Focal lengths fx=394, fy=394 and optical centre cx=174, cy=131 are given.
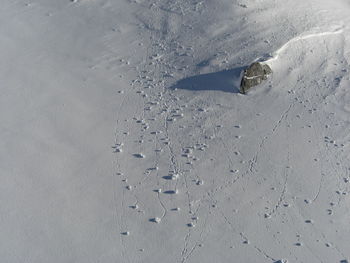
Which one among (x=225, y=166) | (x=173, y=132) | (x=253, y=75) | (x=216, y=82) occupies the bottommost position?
(x=225, y=166)

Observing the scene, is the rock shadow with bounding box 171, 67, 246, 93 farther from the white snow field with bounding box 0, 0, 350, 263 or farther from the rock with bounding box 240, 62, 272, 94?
the rock with bounding box 240, 62, 272, 94

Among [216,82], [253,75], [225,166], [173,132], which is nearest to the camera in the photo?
[225,166]

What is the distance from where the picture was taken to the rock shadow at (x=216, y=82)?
8188 millimetres

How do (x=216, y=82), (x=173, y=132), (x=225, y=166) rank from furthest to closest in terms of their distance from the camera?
(x=216, y=82) < (x=173, y=132) < (x=225, y=166)

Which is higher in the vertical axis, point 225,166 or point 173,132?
point 173,132

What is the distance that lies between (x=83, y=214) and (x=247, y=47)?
194 inches

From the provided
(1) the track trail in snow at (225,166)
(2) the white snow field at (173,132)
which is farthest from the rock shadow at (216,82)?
(1) the track trail in snow at (225,166)

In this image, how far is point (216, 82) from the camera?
827 cm

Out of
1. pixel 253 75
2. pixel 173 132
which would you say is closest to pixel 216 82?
pixel 253 75

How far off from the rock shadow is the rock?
0.16 m

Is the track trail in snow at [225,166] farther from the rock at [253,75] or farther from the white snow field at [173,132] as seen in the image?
the rock at [253,75]

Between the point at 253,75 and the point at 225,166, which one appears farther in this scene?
the point at 253,75

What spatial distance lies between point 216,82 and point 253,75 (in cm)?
77

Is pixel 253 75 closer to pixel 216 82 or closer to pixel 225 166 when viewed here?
pixel 216 82
